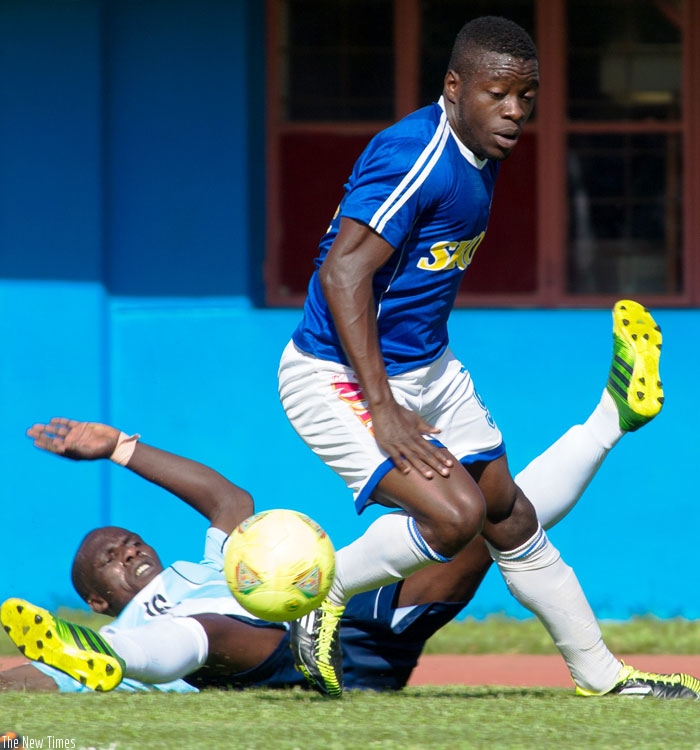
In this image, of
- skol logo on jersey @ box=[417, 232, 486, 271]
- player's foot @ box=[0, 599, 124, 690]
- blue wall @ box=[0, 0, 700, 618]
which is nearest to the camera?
player's foot @ box=[0, 599, 124, 690]

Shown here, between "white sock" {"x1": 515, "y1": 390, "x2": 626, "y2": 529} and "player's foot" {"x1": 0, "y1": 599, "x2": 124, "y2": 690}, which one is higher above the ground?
"white sock" {"x1": 515, "y1": 390, "x2": 626, "y2": 529}

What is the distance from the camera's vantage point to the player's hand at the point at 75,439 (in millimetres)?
4766

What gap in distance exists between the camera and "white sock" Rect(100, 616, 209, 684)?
14.1 feet

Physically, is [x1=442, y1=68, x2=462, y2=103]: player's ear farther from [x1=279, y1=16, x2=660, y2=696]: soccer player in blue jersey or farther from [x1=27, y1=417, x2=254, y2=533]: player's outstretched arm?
[x1=27, y1=417, x2=254, y2=533]: player's outstretched arm

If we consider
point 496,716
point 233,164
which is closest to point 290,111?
point 233,164

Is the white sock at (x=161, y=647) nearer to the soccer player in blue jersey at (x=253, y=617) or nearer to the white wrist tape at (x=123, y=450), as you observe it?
the soccer player in blue jersey at (x=253, y=617)

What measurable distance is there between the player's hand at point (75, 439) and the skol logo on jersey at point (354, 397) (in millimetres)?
1016

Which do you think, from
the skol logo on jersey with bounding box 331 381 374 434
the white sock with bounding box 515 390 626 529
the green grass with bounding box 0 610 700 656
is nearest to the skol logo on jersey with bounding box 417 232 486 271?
the skol logo on jersey with bounding box 331 381 374 434

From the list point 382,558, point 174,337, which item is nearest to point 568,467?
point 382,558

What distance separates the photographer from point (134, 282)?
22.8 feet

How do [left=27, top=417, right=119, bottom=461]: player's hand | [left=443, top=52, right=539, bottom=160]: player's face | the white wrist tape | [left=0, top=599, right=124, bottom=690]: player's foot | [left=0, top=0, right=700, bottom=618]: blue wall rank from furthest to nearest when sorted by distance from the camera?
[left=0, top=0, right=700, bottom=618]: blue wall, the white wrist tape, [left=27, top=417, right=119, bottom=461]: player's hand, [left=443, top=52, right=539, bottom=160]: player's face, [left=0, top=599, right=124, bottom=690]: player's foot

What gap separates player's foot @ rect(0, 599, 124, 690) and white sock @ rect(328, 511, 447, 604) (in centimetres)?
73

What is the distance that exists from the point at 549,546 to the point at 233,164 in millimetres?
3135

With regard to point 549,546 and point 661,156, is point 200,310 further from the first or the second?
point 549,546
